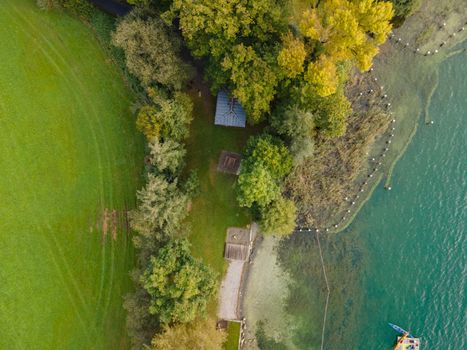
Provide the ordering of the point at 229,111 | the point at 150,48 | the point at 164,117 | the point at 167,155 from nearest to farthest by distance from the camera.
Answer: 1. the point at 150,48
2. the point at 167,155
3. the point at 164,117
4. the point at 229,111

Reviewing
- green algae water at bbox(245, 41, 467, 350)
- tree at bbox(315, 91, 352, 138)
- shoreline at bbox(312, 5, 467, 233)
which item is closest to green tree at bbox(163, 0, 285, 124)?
tree at bbox(315, 91, 352, 138)

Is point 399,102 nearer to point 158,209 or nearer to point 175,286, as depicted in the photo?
point 158,209

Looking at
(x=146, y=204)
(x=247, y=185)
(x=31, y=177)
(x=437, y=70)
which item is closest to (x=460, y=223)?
(x=437, y=70)

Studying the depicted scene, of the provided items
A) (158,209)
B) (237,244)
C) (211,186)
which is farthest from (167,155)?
(237,244)

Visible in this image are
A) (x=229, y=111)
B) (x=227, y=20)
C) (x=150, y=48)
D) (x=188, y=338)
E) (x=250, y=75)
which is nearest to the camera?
(x=227, y=20)

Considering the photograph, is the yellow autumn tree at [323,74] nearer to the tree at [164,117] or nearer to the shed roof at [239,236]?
the tree at [164,117]

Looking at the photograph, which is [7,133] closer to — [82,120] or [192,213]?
[82,120]

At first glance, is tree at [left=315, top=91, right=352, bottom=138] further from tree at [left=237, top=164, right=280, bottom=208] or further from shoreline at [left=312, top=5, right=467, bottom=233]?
tree at [left=237, top=164, right=280, bottom=208]
